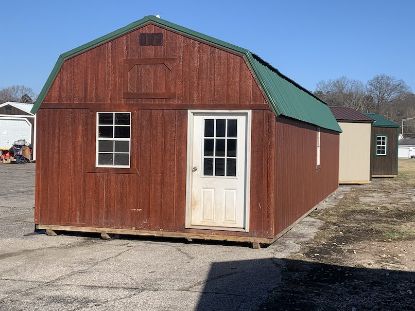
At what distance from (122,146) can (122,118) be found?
0.53m

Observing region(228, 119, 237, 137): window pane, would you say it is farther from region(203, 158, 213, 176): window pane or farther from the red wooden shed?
region(203, 158, 213, 176): window pane

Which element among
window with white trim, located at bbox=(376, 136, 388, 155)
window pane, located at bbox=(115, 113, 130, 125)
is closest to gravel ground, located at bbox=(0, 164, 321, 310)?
window pane, located at bbox=(115, 113, 130, 125)

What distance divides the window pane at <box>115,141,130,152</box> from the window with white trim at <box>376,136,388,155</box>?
76.1ft

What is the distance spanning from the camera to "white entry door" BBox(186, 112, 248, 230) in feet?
31.6

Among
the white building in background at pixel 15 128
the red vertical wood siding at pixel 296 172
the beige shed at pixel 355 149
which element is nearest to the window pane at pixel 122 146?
the red vertical wood siding at pixel 296 172

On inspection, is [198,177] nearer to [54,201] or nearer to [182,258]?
[182,258]

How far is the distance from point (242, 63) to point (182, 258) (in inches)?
141

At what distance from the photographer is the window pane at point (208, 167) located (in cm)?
982

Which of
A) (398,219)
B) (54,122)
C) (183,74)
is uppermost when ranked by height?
(183,74)

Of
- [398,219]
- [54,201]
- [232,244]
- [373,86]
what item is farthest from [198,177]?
[373,86]

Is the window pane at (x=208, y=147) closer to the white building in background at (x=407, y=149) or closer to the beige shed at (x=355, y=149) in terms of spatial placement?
the beige shed at (x=355, y=149)

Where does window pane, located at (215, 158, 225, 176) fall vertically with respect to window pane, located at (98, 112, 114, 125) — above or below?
below

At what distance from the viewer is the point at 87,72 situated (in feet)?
33.8

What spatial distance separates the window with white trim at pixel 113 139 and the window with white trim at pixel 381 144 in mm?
23192
